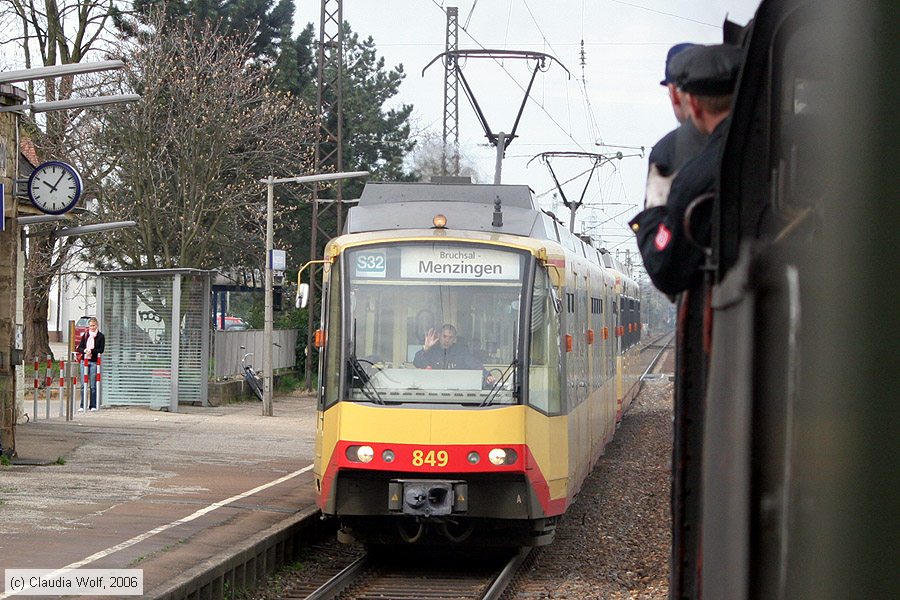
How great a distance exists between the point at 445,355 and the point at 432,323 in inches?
11.2

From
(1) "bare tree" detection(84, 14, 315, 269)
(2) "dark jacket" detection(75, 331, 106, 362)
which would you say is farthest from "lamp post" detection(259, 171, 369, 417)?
(1) "bare tree" detection(84, 14, 315, 269)

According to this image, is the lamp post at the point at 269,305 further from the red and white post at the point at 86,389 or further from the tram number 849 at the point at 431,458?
the tram number 849 at the point at 431,458

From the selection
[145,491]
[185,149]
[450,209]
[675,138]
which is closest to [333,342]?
[450,209]

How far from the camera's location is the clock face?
1633cm

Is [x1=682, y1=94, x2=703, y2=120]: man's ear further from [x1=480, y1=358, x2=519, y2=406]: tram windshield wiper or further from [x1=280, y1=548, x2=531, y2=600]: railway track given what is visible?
[x1=480, y1=358, x2=519, y2=406]: tram windshield wiper

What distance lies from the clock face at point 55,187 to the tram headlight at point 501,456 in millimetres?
8154

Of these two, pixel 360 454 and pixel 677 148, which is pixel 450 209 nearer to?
pixel 360 454

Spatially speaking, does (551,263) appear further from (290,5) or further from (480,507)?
(290,5)

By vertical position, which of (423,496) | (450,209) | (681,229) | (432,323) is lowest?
(423,496)

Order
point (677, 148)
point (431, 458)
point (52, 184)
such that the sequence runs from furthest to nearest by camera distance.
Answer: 1. point (52, 184)
2. point (431, 458)
3. point (677, 148)

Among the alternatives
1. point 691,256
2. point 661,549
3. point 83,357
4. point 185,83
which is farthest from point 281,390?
point 691,256

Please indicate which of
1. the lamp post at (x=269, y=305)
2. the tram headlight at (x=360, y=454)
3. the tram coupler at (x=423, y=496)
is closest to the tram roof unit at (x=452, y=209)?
the tram headlight at (x=360, y=454)

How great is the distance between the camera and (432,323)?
10.6 m

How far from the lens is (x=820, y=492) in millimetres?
1687
